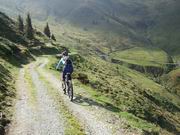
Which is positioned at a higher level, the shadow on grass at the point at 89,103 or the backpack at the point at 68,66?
the backpack at the point at 68,66

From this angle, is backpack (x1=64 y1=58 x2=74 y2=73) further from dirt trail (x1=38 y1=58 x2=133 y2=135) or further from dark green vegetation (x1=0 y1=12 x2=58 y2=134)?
dark green vegetation (x1=0 y1=12 x2=58 y2=134)

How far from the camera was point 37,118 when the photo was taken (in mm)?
23938

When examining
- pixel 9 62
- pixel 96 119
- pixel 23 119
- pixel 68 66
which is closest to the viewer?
pixel 23 119

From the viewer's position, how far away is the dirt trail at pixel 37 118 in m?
21.4

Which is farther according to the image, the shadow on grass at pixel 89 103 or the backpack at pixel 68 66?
the backpack at pixel 68 66

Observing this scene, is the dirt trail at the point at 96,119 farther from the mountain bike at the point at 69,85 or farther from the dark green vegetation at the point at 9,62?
the dark green vegetation at the point at 9,62

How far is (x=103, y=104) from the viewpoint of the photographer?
31.4 m

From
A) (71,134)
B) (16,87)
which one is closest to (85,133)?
(71,134)

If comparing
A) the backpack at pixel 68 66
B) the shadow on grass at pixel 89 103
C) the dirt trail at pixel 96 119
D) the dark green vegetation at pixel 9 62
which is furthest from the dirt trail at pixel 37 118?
the backpack at pixel 68 66

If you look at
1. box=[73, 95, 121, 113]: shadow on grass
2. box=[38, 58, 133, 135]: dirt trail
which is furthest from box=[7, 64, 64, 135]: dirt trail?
box=[73, 95, 121, 113]: shadow on grass

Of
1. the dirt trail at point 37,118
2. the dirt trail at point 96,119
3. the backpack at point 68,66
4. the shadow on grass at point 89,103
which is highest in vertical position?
the backpack at point 68,66

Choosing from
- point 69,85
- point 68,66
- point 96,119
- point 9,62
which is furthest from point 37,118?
point 9,62

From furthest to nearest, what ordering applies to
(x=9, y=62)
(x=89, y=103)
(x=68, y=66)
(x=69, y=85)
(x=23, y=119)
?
(x=9, y=62) → (x=69, y=85) → (x=68, y=66) → (x=89, y=103) → (x=23, y=119)

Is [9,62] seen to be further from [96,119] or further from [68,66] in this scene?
[96,119]
